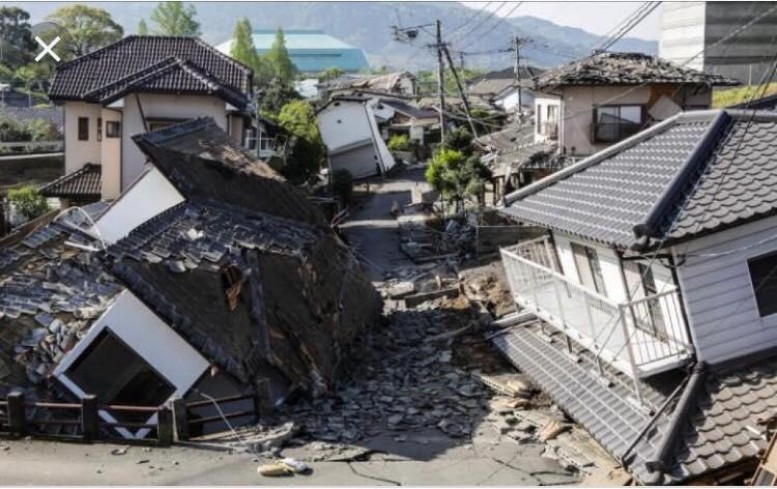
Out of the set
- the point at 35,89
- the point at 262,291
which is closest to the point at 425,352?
the point at 262,291

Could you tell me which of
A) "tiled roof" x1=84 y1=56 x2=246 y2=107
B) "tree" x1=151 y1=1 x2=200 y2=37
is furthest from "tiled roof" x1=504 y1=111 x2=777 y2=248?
"tree" x1=151 y1=1 x2=200 y2=37

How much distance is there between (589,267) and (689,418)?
4.03m

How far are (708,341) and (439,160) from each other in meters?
23.8

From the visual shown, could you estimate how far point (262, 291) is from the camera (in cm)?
1456

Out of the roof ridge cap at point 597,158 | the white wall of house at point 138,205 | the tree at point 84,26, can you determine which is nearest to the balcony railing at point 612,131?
the roof ridge cap at point 597,158

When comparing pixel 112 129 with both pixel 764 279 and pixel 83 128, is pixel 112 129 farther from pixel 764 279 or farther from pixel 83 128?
pixel 764 279

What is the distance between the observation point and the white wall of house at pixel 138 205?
1797 centimetres

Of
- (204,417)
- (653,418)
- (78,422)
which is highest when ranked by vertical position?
(653,418)

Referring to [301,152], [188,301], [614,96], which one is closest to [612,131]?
[614,96]

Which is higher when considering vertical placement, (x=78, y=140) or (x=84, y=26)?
(x=84, y=26)

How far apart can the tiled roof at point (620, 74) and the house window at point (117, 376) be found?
19229mm

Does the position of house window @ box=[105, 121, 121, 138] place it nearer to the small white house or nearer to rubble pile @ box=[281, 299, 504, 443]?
rubble pile @ box=[281, 299, 504, 443]

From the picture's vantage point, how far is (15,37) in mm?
71875

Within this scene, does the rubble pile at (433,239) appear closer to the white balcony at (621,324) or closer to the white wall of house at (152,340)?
the white balcony at (621,324)
